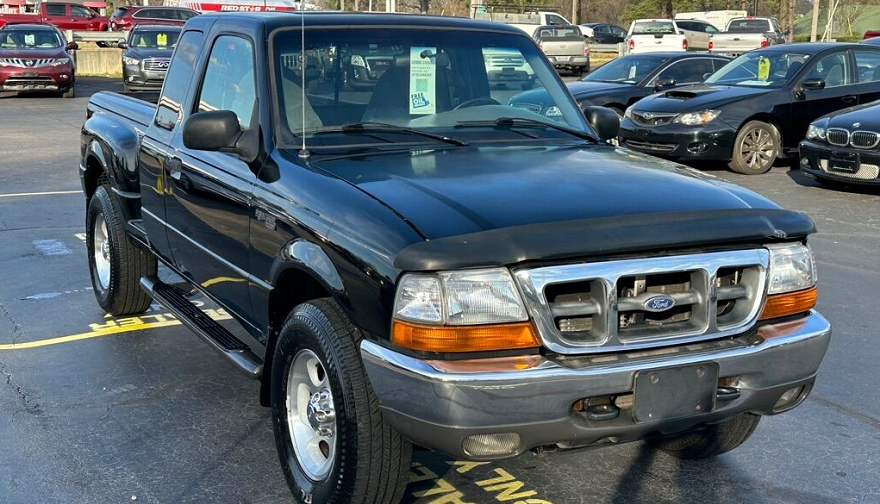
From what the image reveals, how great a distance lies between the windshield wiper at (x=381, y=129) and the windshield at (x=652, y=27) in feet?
112

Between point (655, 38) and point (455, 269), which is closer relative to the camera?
point (455, 269)

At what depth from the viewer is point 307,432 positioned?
13.1ft

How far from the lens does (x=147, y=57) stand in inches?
1005

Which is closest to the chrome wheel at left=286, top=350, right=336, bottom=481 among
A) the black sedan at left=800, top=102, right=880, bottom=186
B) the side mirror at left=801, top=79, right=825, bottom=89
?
the black sedan at left=800, top=102, right=880, bottom=186

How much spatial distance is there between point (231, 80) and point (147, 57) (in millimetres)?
21714

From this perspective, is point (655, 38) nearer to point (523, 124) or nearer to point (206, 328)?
point (523, 124)

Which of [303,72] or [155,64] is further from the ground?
[303,72]

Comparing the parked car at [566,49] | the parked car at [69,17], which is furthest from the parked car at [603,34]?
the parked car at [69,17]

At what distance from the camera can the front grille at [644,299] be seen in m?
3.35

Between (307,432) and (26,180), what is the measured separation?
10055mm

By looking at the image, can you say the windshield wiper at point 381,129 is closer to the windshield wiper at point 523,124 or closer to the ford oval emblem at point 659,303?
the windshield wiper at point 523,124

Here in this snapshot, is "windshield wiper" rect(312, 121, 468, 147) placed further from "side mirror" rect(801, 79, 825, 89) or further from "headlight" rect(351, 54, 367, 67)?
"side mirror" rect(801, 79, 825, 89)

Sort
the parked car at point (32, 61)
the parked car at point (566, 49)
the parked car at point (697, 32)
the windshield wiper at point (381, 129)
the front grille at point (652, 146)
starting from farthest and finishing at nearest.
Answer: the parked car at point (697, 32)
the parked car at point (566, 49)
the parked car at point (32, 61)
the front grille at point (652, 146)
the windshield wiper at point (381, 129)

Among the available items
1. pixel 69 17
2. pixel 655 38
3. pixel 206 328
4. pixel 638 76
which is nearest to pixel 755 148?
pixel 638 76
